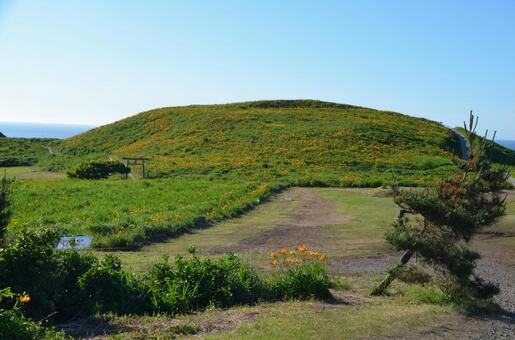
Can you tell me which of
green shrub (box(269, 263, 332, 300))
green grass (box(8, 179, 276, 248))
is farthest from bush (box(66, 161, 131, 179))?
green shrub (box(269, 263, 332, 300))

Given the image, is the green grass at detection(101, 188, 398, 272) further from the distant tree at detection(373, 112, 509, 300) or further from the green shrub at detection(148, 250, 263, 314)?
the distant tree at detection(373, 112, 509, 300)

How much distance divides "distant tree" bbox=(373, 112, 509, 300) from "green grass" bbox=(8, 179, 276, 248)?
25.5 feet

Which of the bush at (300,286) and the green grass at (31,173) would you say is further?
the green grass at (31,173)

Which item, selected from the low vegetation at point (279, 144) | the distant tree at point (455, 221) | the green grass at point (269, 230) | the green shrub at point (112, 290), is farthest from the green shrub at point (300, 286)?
the low vegetation at point (279, 144)

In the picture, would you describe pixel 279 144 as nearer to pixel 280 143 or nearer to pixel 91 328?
pixel 280 143

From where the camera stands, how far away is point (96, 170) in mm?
36656

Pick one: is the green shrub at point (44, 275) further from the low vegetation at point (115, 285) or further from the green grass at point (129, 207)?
the green grass at point (129, 207)

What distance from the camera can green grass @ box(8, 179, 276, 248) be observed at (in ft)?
53.0

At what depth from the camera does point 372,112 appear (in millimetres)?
69438

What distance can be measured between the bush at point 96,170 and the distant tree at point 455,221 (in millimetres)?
29226

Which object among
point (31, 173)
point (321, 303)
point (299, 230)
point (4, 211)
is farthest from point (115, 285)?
point (31, 173)

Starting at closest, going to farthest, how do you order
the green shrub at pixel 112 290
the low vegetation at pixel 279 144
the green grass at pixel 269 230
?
1. the green shrub at pixel 112 290
2. the green grass at pixel 269 230
3. the low vegetation at pixel 279 144

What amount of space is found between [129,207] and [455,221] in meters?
14.6

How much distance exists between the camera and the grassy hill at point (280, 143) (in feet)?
130
